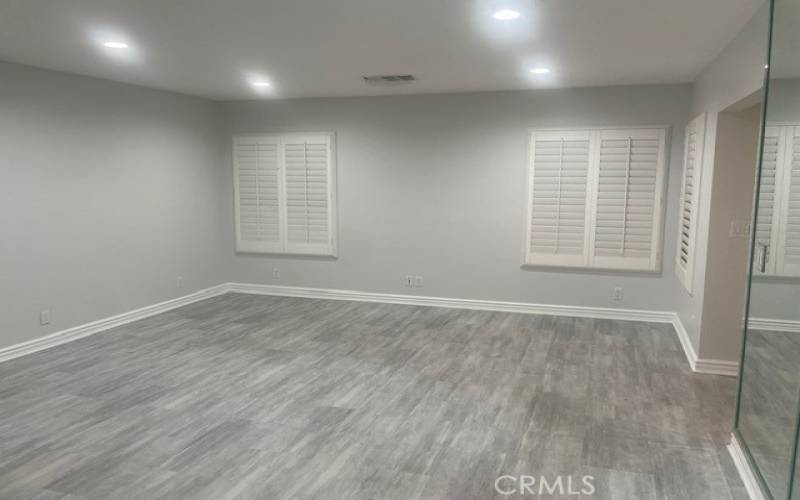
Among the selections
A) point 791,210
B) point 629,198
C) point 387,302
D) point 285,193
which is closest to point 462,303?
point 387,302

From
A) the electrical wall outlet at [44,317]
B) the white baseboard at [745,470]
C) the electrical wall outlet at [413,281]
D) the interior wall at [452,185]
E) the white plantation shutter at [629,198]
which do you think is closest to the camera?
the white baseboard at [745,470]

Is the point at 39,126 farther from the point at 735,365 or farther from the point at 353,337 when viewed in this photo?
the point at 735,365

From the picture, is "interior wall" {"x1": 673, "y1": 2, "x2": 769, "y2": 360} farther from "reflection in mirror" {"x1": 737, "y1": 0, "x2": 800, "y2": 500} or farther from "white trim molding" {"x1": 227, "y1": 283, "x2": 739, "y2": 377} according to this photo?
"reflection in mirror" {"x1": 737, "y1": 0, "x2": 800, "y2": 500}

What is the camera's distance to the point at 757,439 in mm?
2646

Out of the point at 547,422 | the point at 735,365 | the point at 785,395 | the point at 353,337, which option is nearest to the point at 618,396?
the point at 547,422

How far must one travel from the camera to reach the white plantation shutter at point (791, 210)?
217cm

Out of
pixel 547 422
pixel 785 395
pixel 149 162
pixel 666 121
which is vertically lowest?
pixel 547 422

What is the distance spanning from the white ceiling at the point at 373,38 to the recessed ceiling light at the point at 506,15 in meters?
0.06

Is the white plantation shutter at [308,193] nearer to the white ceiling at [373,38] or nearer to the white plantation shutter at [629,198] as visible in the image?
the white ceiling at [373,38]

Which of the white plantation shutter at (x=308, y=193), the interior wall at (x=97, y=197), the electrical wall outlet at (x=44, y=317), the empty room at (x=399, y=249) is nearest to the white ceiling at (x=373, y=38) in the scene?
the empty room at (x=399, y=249)

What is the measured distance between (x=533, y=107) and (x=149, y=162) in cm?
411

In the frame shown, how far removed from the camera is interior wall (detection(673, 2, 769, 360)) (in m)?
3.00

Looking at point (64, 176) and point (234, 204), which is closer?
point (64, 176)

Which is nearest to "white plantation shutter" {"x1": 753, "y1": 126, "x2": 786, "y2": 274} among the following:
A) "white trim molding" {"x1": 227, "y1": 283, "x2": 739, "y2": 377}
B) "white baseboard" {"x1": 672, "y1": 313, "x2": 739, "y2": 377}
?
"white baseboard" {"x1": 672, "y1": 313, "x2": 739, "y2": 377}
